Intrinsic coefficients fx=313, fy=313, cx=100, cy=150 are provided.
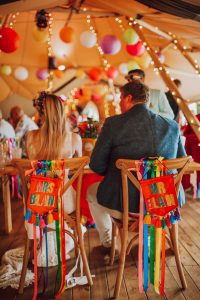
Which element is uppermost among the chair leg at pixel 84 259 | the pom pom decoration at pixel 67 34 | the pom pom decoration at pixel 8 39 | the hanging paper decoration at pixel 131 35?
the pom pom decoration at pixel 67 34

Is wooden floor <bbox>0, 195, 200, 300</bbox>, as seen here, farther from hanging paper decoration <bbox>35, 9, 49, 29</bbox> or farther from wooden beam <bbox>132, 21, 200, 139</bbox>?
hanging paper decoration <bbox>35, 9, 49, 29</bbox>

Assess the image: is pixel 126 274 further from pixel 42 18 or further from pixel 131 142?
pixel 42 18

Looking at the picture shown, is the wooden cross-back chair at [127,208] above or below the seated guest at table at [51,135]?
below

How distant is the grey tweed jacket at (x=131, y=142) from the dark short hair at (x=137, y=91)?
2.0 inches

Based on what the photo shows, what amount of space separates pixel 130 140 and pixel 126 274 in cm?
95

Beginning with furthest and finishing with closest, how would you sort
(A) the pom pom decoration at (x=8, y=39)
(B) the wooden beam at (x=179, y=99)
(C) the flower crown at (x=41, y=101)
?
(A) the pom pom decoration at (x=8, y=39)
(B) the wooden beam at (x=179, y=99)
(C) the flower crown at (x=41, y=101)

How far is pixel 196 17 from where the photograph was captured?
2.71 meters

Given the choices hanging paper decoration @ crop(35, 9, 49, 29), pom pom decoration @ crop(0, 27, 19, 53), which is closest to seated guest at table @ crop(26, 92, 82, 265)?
pom pom decoration @ crop(0, 27, 19, 53)

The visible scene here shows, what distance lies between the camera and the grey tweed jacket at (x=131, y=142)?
186 centimetres

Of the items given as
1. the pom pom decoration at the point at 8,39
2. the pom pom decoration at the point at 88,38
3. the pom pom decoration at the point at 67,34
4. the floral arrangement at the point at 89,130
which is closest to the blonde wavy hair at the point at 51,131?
the floral arrangement at the point at 89,130

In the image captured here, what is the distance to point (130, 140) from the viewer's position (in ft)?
6.12

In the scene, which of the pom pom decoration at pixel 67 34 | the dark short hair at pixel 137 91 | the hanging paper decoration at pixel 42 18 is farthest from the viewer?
the pom pom decoration at pixel 67 34

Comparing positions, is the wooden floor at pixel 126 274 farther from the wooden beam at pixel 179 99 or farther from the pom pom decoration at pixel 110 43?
the pom pom decoration at pixel 110 43

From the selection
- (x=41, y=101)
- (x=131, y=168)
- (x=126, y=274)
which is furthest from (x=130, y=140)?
(x=126, y=274)
